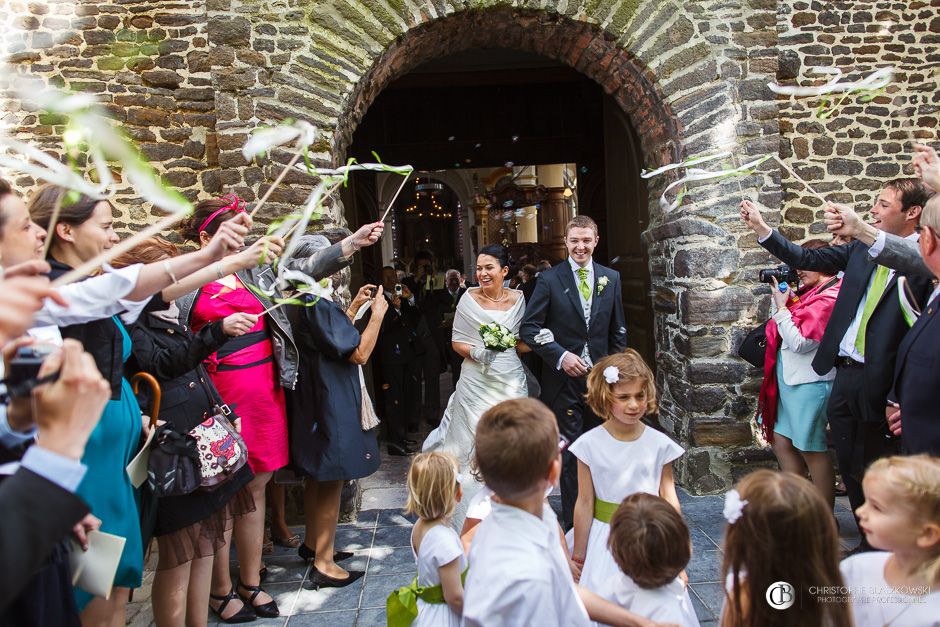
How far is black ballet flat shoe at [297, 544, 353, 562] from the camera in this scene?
3881 millimetres

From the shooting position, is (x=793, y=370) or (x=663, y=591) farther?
(x=793, y=370)

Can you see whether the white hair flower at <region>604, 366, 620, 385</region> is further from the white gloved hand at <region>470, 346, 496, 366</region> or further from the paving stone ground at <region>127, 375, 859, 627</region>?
the white gloved hand at <region>470, 346, 496, 366</region>

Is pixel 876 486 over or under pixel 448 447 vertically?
over

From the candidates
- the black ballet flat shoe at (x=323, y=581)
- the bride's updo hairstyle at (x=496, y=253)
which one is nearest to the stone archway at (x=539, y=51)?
the bride's updo hairstyle at (x=496, y=253)

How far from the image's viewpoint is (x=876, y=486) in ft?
5.69

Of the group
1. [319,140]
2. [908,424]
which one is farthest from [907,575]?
[319,140]

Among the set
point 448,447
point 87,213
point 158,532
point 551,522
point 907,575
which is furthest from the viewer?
point 448,447

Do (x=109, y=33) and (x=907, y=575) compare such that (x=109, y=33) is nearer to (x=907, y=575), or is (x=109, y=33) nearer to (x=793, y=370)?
(x=793, y=370)

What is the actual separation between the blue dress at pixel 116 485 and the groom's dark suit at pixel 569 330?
2.49 metres

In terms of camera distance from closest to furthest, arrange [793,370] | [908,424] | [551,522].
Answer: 1. [551,522]
2. [908,424]
3. [793,370]

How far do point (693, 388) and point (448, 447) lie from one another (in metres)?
2.00

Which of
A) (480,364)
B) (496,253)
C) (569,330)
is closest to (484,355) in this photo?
(480,364)

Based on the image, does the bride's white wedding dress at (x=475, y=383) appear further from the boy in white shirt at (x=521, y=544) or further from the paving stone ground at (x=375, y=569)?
the boy in white shirt at (x=521, y=544)

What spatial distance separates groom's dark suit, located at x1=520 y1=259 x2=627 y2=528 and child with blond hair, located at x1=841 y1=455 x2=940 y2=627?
2.29 meters
